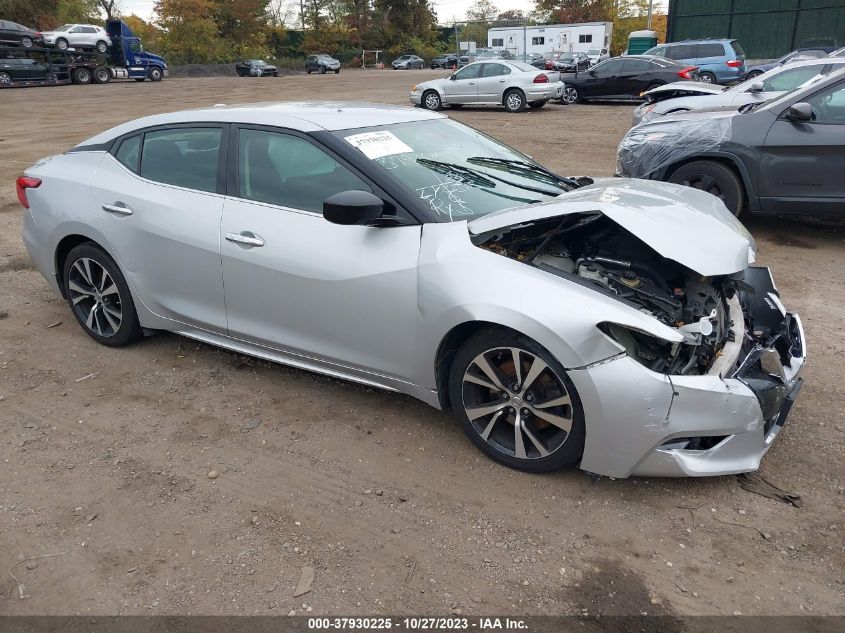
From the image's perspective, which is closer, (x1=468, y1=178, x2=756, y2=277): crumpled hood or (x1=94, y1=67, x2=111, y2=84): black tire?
(x1=468, y1=178, x2=756, y2=277): crumpled hood

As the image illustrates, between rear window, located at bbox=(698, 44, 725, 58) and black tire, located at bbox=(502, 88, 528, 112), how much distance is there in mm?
7514

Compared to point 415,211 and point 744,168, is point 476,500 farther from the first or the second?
point 744,168

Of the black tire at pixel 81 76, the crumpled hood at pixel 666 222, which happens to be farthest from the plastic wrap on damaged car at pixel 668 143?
the black tire at pixel 81 76

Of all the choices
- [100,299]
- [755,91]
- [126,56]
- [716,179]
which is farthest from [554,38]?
[100,299]

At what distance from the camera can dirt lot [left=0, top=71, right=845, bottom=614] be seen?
248cm

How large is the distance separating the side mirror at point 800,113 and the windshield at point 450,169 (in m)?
3.48

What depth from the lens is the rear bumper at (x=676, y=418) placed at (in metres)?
2.69

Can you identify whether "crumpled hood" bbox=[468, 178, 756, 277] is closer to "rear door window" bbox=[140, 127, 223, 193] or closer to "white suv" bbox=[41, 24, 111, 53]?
"rear door window" bbox=[140, 127, 223, 193]

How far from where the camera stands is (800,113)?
618cm

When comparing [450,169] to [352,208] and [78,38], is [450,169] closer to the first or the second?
[352,208]

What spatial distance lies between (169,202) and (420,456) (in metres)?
2.11

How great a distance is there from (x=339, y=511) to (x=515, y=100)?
17.5m

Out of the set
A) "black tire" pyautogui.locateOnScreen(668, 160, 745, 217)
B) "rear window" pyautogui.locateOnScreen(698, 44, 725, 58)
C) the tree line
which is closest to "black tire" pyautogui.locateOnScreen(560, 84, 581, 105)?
"rear window" pyautogui.locateOnScreen(698, 44, 725, 58)

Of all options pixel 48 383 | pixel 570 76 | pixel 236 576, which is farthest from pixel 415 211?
pixel 570 76
